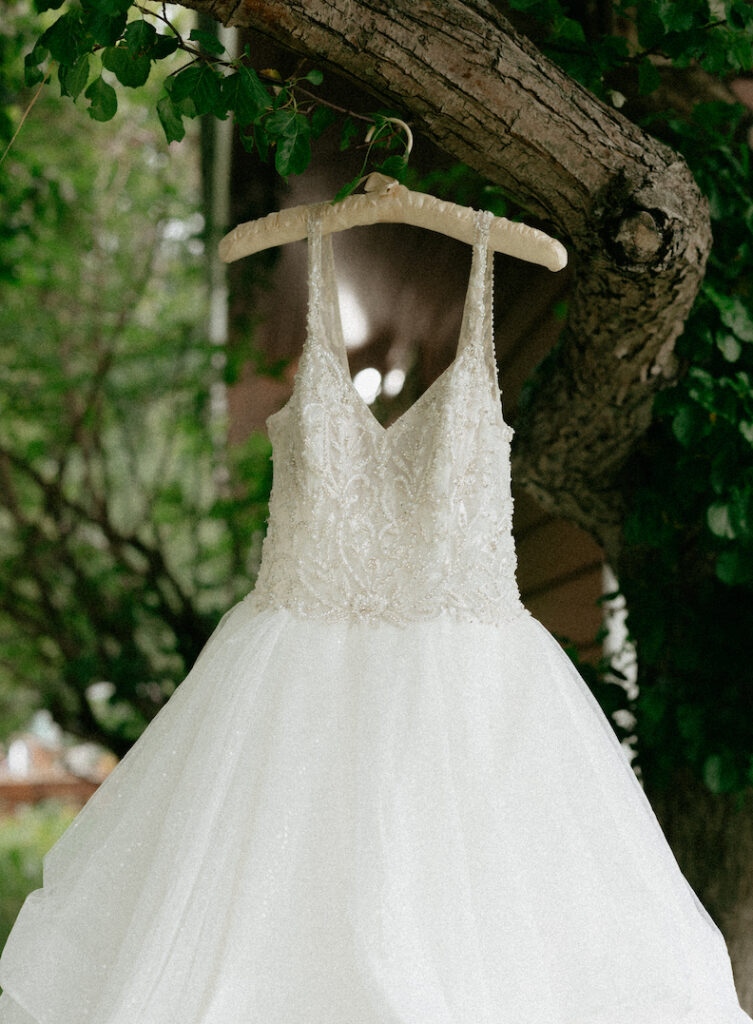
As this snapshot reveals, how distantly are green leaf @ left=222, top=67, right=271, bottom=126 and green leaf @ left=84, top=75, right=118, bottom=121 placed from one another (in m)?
0.17

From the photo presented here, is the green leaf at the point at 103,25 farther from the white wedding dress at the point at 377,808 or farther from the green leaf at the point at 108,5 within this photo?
the white wedding dress at the point at 377,808

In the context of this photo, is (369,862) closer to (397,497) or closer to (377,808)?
(377,808)

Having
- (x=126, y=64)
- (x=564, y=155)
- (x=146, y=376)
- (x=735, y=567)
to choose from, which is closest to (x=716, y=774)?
(x=735, y=567)

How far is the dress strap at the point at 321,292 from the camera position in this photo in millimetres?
1153

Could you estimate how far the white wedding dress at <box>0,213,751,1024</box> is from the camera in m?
0.87

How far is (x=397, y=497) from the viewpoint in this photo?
1.16m

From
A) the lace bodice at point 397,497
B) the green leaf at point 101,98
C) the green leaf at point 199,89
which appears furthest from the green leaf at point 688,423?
the green leaf at point 101,98

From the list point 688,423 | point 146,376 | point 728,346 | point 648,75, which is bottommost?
point 688,423

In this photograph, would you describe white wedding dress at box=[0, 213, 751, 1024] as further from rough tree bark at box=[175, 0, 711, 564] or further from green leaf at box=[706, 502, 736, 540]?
green leaf at box=[706, 502, 736, 540]

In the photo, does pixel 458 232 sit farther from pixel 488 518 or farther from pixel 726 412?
pixel 726 412

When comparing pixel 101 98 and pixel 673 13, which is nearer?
pixel 101 98

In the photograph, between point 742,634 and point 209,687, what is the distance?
0.94m

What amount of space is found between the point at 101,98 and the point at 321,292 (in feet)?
1.22

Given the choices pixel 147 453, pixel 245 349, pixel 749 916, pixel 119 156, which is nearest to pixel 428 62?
pixel 749 916
